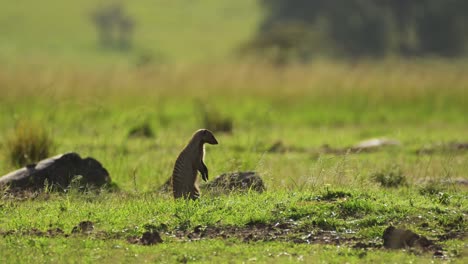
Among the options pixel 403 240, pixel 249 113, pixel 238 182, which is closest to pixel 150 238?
pixel 403 240

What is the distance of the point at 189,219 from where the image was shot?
8406 mm

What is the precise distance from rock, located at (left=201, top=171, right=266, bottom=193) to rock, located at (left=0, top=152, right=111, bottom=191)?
1.55 meters

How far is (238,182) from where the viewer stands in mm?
Result: 10141

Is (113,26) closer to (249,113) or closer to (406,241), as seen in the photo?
(249,113)

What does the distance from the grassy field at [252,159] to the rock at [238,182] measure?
0.15 meters

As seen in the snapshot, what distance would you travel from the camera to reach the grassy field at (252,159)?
7.83 meters

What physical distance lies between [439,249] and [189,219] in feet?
7.41

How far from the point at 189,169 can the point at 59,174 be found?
218 cm

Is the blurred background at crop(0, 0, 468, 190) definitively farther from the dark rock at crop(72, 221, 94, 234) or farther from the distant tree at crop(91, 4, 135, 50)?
the distant tree at crop(91, 4, 135, 50)

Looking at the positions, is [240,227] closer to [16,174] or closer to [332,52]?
[16,174]

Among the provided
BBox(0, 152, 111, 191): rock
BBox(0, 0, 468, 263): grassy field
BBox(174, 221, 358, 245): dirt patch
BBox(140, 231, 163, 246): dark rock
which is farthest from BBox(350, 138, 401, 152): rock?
BBox(140, 231, 163, 246): dark rock

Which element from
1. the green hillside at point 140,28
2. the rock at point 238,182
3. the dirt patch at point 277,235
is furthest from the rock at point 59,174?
the green hillside at point 140,28

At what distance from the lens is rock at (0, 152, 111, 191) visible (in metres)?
10.7

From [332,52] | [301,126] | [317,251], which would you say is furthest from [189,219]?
[332,52]
